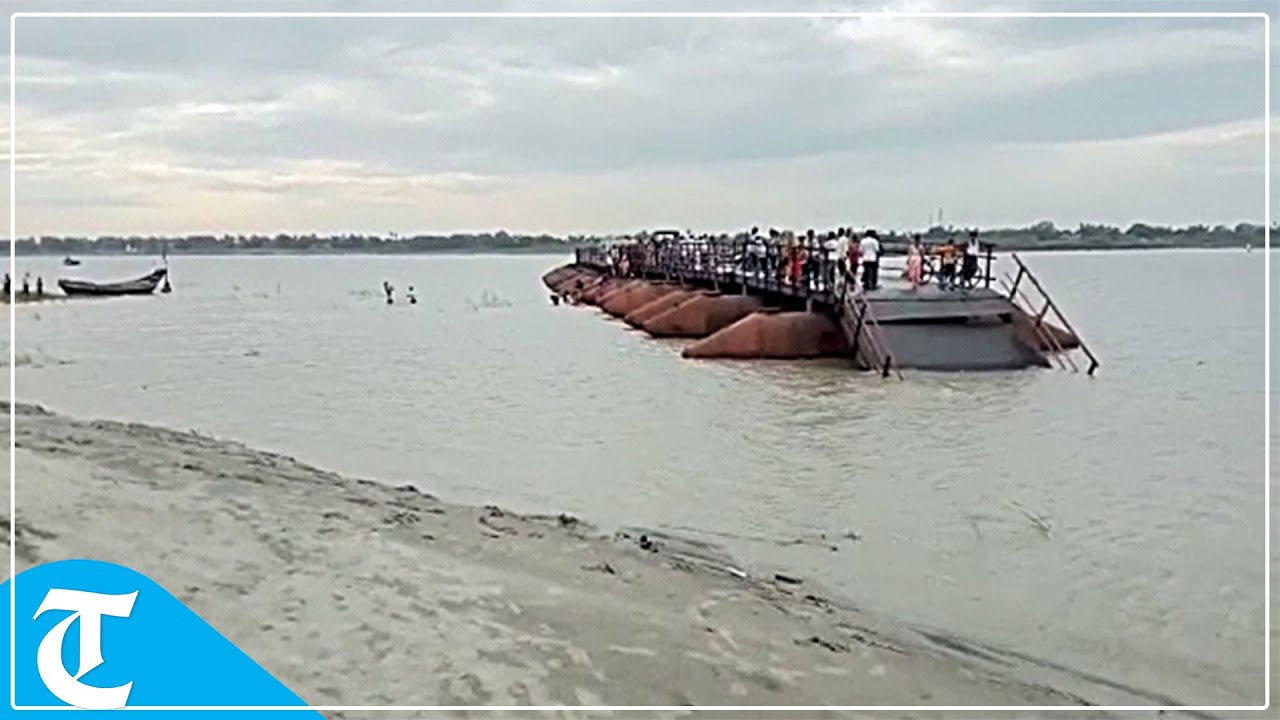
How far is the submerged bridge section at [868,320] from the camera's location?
21344 millimetres

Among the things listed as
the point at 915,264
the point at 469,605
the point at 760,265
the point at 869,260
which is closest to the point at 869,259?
the point at 869,260

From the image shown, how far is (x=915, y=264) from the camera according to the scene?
80.2ft

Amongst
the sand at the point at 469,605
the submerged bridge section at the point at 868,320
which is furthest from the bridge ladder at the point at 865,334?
the sand at the point at 469,605

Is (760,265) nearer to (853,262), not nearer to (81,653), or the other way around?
(853,262)

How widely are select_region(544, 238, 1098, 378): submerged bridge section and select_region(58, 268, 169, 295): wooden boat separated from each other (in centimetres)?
2987

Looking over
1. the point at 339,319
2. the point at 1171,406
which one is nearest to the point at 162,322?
the point at 339,319

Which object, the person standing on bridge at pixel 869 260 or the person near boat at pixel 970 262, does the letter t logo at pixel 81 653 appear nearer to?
the person standing on bridge at pixel 869 260

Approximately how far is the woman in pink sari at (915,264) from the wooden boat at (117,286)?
126 ft

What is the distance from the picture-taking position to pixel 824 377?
21.0 m

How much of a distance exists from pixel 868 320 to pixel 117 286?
43456 mm

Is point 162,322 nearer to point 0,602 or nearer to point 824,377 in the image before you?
point 824,377

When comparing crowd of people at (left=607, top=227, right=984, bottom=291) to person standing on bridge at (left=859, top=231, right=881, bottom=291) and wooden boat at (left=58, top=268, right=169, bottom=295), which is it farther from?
wooden boat at (left=58, top=268, right=169, bottom=295)

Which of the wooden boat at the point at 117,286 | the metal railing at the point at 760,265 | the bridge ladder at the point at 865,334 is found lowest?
the wooden boat at the point at 117,286

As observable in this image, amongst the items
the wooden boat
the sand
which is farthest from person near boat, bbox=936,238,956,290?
the wooden boat
